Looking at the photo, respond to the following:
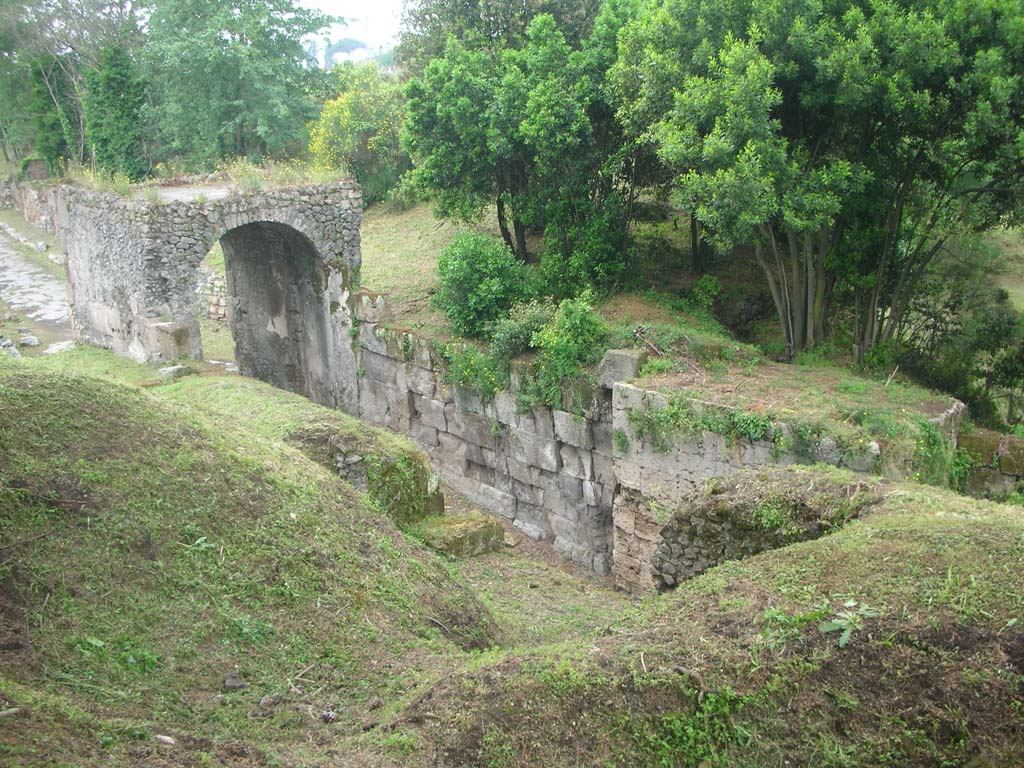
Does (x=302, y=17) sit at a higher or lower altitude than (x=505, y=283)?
higher

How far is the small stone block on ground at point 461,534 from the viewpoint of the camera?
9.96 meters

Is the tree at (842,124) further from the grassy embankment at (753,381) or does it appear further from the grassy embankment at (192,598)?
the grassy embankment at (192,598)

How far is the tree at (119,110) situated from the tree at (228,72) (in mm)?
1266

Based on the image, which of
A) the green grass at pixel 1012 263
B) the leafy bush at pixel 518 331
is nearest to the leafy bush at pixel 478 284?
the leafy bush at pixel 518 331

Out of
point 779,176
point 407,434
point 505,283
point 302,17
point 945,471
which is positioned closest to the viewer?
point 945,471

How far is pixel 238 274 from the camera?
18.1 meters

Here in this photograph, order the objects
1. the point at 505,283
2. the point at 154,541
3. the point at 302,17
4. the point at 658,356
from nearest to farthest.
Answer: the point at 154,541
the point at 658,356
the point at 505,283
the point at 302,17

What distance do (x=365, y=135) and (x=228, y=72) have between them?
13.3 ft

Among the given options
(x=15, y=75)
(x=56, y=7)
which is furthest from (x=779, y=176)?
(x=15, y=75)

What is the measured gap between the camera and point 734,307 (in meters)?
14.8

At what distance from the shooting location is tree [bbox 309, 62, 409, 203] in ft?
83.3

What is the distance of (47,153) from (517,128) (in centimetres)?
2478

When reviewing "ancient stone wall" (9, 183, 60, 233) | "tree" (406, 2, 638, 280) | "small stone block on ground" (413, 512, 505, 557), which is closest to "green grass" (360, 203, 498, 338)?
"tree" (406, 2, 638, 280)

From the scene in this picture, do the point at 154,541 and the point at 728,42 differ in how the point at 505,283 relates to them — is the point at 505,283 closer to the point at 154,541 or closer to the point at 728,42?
the point at 728,42
